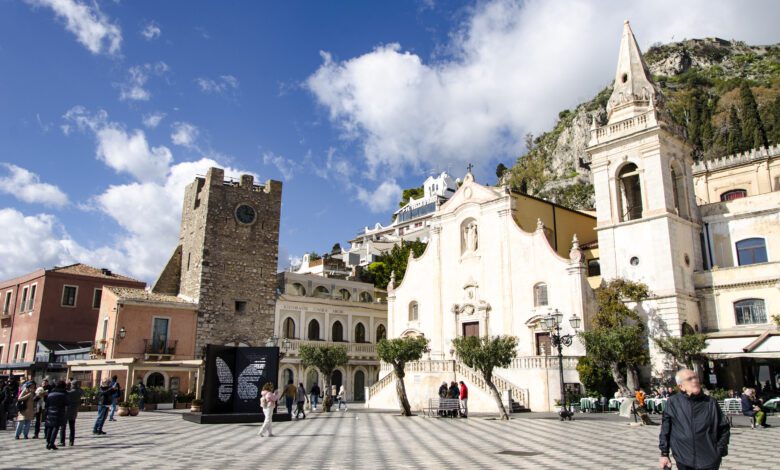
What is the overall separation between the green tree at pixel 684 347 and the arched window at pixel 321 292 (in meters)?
28.4

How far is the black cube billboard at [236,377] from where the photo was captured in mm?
22766

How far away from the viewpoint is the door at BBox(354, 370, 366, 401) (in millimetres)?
48531

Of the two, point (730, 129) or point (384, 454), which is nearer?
point (384, 454)

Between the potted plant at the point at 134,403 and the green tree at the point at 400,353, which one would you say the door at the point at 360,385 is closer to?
the green tree at the point at 400,353

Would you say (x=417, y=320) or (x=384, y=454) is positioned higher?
(x=417, y=320)

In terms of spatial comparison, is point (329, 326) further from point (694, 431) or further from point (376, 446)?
point (694, 431)

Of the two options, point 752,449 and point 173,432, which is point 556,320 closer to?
point 752,449

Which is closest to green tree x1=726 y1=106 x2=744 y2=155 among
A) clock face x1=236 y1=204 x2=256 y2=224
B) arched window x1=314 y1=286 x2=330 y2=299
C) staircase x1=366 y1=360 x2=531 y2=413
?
arched window x1=314 y1=286 x2=330 y2=299

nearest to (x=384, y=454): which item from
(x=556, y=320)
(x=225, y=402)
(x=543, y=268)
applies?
(x=225, y=402)

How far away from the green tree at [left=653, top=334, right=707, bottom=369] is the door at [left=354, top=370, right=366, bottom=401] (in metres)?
25.8

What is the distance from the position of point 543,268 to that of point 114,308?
2700 centimetres

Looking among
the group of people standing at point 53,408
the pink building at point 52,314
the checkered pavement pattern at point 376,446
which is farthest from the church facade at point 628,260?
the pink building at point 52,314

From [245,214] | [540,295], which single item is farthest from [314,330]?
[540,295]

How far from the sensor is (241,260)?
45219 mm
